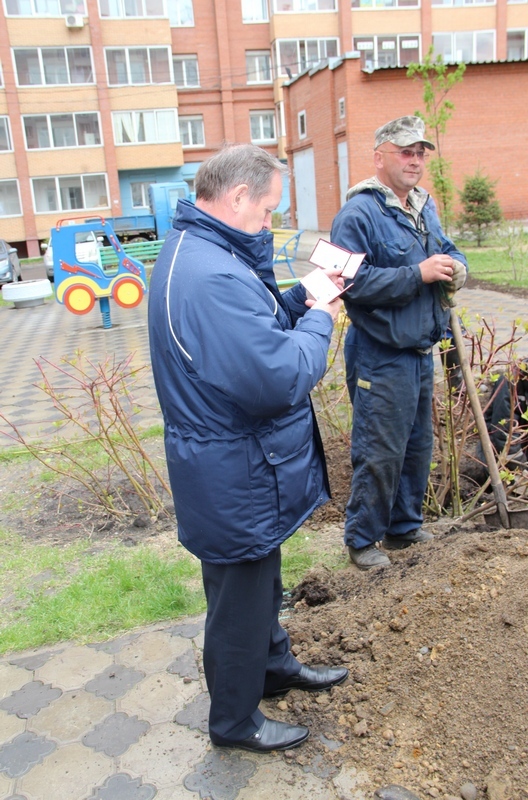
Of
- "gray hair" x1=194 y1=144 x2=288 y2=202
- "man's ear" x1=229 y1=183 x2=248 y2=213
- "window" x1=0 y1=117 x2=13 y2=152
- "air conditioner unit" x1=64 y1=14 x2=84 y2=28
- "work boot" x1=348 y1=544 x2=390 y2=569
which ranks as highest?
"air conditioner unit" x1=64 y1=14 x2=84 y2=28

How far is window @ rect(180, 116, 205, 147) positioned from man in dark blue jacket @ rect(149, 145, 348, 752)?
118 ft

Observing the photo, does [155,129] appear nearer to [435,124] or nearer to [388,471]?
[435,124]

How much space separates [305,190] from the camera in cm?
2750

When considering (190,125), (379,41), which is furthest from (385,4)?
(190,125)

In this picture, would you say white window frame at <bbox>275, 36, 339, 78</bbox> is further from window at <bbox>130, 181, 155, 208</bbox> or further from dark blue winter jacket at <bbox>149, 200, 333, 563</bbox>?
dark blue winter jacket at <bbox>149, 200, 333, 563</bbox>

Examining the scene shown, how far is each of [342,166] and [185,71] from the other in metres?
16.2

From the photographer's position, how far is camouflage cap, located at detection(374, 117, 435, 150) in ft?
9.71

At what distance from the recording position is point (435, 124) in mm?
13875

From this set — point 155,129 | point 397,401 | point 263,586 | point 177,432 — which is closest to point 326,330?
point 177,432

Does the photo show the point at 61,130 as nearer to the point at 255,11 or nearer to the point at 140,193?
the point at 140,193

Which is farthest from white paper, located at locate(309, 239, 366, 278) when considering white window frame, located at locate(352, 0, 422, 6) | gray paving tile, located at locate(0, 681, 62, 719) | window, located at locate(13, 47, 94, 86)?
white window frame, located at locate(352, 0, 422, 6)

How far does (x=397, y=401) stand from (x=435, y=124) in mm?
12513

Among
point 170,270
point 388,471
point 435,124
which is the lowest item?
point 388,471

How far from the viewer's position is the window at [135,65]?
33.1 metres
